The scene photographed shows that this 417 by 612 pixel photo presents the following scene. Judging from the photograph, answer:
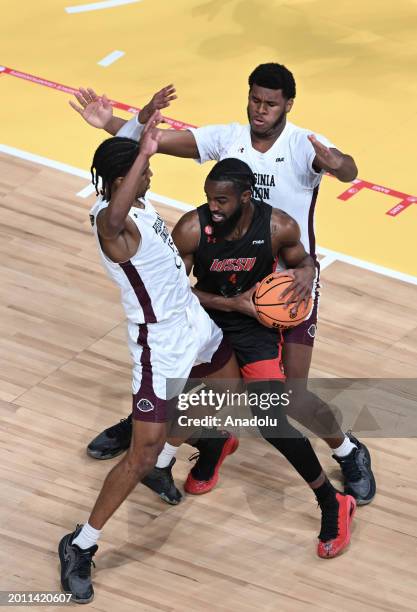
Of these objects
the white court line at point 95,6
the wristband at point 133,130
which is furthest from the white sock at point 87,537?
the white court line at point 95,6

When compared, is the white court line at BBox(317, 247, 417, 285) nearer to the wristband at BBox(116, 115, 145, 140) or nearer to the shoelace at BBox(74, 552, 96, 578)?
the wristband at BBox(116, 115, 145, 140)

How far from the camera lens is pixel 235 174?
644 centimetres

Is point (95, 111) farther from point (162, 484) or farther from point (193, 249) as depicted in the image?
point (162, 484)

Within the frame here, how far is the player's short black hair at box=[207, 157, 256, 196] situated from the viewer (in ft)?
21.1

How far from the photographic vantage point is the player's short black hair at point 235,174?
643cm

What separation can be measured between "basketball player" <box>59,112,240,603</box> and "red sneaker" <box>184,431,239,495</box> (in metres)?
0.72

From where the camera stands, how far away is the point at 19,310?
8.64 m

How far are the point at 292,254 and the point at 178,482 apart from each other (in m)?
1.43

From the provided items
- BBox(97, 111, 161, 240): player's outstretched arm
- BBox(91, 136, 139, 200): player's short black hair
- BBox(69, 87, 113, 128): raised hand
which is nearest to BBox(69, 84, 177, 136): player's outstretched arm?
BBox(69, 87, 113, 128): raised hand

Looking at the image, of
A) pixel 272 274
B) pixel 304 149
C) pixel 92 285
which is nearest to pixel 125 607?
pixel 272 274

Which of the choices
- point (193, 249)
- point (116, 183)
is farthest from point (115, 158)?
point (193, 249)

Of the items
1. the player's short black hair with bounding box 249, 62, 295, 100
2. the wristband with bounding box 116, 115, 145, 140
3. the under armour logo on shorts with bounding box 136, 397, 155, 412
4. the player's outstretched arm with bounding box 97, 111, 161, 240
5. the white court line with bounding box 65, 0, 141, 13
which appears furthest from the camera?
the white court line with bounding box 65, 0, 141, 13

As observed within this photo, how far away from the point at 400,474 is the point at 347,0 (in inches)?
279

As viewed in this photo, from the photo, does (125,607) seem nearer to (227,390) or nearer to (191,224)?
(227,390)
